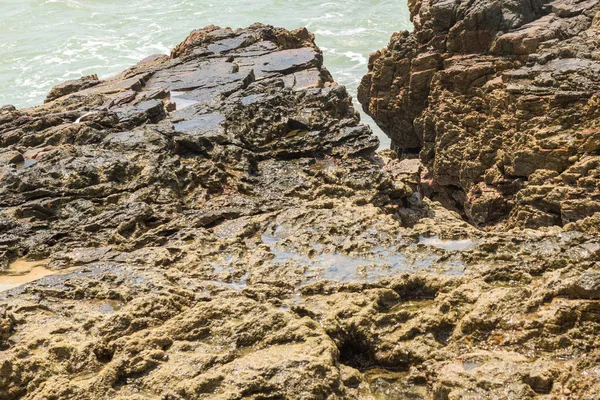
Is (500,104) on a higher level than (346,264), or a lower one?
higher

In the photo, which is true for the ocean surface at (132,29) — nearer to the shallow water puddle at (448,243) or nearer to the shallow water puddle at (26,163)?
the shallow water puddle at (26,163)

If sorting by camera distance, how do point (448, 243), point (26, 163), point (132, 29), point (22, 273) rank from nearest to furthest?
point (448, 243) → point (22, 273) → point (26, 163) → point (132, 29)

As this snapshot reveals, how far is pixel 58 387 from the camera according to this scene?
232 inches

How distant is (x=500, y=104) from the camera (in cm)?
1550

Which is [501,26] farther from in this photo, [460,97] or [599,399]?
[599,399]

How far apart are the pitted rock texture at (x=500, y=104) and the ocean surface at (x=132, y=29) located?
12006 mm

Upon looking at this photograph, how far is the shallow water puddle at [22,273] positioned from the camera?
8.44 meters

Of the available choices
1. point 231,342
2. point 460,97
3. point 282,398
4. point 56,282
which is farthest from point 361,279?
point 460,97

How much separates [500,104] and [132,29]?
34584mm

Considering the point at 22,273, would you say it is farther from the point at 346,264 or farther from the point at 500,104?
the point at 500,104

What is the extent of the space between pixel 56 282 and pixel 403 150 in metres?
15.2

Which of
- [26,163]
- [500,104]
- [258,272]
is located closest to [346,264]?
[258,272]

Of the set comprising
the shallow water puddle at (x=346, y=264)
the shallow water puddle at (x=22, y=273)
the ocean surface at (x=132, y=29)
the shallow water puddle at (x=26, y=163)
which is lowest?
the shallow water puddle at (x=346, y=264)

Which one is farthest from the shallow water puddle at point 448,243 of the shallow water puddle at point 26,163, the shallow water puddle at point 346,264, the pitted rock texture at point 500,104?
the shallow water puddle at point 26,163
